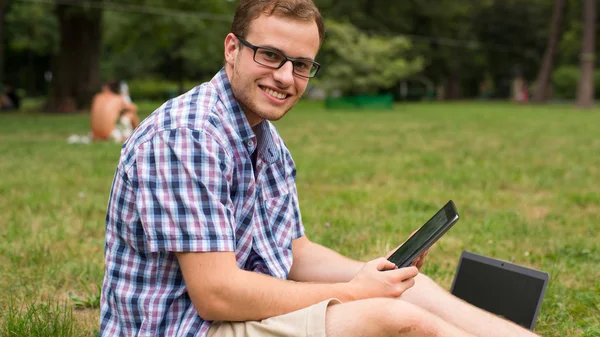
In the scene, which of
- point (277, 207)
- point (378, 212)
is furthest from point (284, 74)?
point (378, 212)

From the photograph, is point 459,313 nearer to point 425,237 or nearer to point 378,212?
point 425,237

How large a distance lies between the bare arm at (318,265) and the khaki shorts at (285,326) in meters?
0.70

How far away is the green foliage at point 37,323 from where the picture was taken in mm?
2961

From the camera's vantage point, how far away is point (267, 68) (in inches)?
94.0

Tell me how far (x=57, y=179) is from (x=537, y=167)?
5.55 m

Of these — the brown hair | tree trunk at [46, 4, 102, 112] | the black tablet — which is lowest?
tree trunk at [46, 4, 102, 112]

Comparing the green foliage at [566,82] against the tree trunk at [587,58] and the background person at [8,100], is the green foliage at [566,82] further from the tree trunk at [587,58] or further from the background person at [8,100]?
the background person at [8,100]

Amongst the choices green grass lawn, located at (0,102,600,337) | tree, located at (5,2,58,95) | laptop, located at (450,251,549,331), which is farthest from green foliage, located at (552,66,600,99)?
laptop, located at (450,251,549,331)

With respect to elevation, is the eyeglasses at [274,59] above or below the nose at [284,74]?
above

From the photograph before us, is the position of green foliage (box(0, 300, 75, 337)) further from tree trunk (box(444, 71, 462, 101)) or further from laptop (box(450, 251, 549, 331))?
tree trunk (box(444, 71, 462, 101))

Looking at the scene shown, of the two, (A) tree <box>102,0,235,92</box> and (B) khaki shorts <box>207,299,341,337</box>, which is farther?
(A) tree <box>102,0,235,92</box>

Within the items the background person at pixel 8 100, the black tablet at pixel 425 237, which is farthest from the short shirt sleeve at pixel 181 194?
the background person at pixel 8 100

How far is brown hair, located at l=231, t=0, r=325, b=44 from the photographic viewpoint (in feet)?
7.64

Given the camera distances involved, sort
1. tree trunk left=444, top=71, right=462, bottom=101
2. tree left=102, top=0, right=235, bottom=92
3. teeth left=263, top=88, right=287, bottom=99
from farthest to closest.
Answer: tree trunk left=444, top=71, right=462, bottom=101
tree left=102, top=0, right=235, bottom=92
teeth left=263, top=88, right=287, bottom=99
